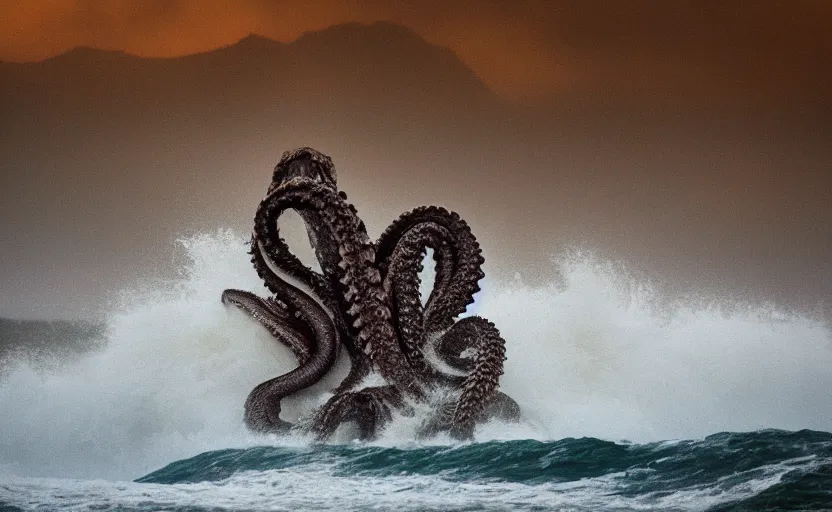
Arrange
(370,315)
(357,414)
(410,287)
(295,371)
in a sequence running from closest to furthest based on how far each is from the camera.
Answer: (357,414), (370,315), (410,287), (295,371)

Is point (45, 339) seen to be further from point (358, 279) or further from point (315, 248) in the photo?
point (358, 279)

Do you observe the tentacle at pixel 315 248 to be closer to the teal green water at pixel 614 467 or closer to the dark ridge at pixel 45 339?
the teal green water at pixel 614 467

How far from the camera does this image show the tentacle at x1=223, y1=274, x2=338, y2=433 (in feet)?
31.7

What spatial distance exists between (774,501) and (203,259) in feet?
28.8

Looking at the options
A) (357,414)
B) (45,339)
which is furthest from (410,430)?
(45,339)

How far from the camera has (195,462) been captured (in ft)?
29.2

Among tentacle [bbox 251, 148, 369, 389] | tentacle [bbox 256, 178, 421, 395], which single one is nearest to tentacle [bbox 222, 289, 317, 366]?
tentacle [bbox 251, 148, 369, 389]

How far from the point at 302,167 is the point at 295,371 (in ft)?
8.00

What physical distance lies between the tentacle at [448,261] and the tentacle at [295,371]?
0.94 m

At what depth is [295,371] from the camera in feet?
33.2

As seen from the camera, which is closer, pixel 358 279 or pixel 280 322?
pixel 358 279

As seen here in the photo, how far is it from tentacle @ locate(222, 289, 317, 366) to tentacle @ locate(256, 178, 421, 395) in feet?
2.10

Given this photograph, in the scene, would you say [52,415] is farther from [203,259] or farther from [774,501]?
[774,501]

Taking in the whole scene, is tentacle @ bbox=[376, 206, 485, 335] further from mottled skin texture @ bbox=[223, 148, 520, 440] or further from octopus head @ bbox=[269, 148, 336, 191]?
octopus head @ bbox=[269, 148, 336, 191]
